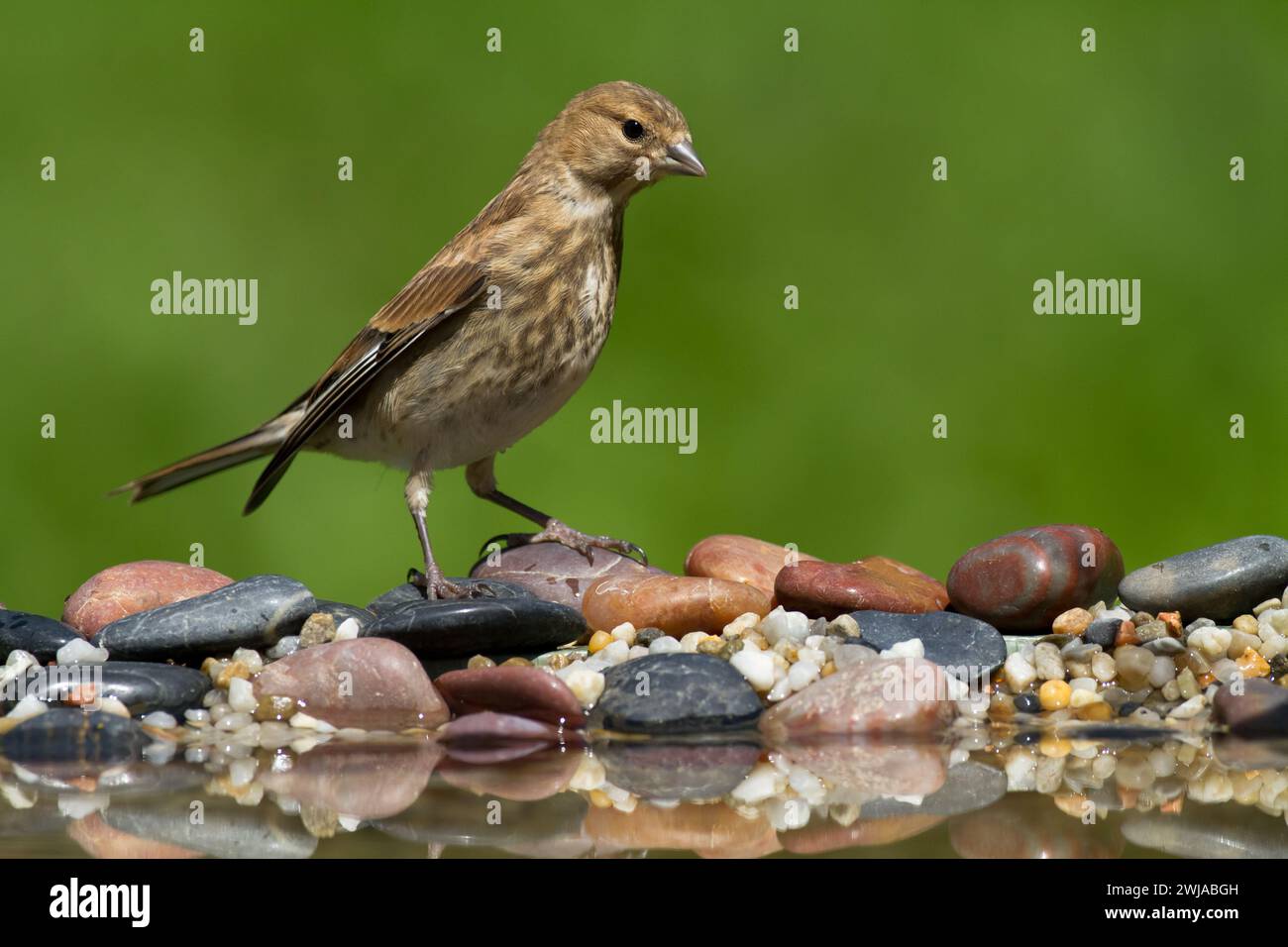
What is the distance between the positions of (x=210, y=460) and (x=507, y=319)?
46.1 inches

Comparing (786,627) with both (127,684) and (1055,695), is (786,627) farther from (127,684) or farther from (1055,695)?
(127,684)

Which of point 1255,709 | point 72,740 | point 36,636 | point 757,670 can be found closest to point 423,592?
point 36,636

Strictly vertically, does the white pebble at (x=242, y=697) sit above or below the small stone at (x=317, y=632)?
below

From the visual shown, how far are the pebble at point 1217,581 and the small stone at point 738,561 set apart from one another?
0.93 meters

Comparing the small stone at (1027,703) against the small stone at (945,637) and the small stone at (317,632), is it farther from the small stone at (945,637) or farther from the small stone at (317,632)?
the small stone at (317,632)

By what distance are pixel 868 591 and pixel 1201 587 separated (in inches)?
31.1

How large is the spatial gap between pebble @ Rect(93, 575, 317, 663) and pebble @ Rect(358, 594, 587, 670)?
211 mm

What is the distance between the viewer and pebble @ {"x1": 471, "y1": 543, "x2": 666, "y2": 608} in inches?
158

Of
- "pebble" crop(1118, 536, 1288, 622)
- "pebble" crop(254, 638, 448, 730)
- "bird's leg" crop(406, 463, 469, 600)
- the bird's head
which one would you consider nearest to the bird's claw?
"bird's leg" crop(406, 463, 469, 600)

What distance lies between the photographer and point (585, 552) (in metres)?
4.19

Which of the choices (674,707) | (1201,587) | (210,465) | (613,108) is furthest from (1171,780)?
(210,465)

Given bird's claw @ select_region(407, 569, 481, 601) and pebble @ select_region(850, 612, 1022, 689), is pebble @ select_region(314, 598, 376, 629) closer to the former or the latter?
bird's claw @ select_region(407, 569, 481, 601)

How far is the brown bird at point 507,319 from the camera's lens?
3.88 m

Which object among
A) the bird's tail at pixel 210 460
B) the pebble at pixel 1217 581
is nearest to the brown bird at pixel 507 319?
the bird's tail at pixel 210 460
